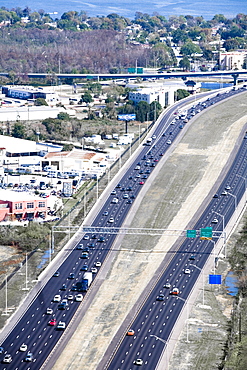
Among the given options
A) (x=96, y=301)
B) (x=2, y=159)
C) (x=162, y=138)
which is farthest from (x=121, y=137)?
(x=96, y=301)

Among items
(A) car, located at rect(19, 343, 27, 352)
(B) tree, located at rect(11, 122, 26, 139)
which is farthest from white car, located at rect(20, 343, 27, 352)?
(B) tree, located at rect(11, 122, 26, 139)

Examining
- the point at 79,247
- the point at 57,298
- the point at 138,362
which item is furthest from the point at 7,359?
the point at 79,247

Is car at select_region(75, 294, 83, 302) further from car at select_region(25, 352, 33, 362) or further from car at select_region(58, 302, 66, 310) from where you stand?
car at select_region(25, 352, 33, 362)

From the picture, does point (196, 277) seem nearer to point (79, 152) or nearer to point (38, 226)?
point (38, 226)

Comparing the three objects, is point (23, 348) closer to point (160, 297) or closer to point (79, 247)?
point (160, 297)

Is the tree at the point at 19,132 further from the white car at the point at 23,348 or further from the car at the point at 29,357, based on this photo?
the car at the point at 29,357
